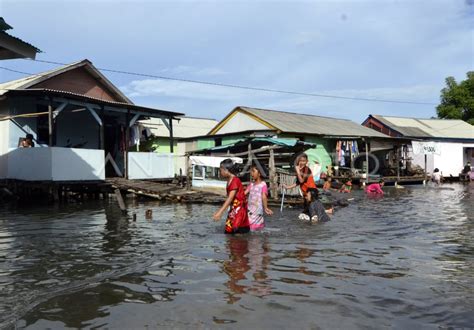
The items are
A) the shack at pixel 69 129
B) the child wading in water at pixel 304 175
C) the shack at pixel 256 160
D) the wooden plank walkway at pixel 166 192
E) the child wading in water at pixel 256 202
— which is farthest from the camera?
the shack at pixel 256 160

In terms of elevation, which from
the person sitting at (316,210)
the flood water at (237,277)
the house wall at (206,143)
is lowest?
the flood water at (237,277)

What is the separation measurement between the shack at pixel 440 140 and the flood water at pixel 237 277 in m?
27.7

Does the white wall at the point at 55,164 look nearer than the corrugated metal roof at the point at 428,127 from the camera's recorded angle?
Yes

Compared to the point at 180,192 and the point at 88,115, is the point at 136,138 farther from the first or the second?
the point at 180,192

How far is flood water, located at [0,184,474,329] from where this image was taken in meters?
3.95

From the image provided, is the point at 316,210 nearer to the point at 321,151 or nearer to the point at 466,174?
the point at 321,151

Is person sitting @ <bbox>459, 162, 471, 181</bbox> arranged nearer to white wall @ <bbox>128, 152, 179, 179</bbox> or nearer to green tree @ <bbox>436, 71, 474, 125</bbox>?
green tree @ <bbox>436, 71, 474, 125</bbox>

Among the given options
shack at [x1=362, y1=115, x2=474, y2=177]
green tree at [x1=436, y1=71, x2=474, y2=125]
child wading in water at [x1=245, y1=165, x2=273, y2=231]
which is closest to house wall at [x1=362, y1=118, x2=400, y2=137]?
shack at [x1=362, y1=115, x2=474, y2=177]

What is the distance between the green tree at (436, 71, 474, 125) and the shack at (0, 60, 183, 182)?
114ft

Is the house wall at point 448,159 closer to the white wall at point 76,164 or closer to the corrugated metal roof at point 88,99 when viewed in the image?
the corrugated metal roof at point 88,99

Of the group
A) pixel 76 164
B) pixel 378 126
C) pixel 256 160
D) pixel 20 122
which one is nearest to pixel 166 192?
pixel 76 164

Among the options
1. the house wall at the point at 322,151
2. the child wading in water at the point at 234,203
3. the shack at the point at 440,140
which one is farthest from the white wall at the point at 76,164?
the shack at the point at 440,140

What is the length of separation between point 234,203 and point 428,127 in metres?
35.4

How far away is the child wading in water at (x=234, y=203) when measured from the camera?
725 centimetres
